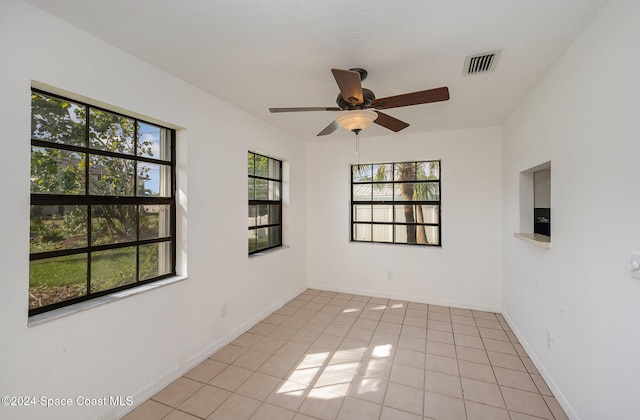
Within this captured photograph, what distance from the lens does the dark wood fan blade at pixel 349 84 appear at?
5.39 ft

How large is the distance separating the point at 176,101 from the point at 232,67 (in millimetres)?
605

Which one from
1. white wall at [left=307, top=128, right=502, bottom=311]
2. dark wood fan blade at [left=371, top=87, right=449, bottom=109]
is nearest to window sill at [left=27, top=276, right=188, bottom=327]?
dark wood fan blade at [left=371, top=87, right=449, bottom=109]

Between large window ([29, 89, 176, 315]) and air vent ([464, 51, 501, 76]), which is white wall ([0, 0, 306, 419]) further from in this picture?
air vent ([464, 51, 501, 76])

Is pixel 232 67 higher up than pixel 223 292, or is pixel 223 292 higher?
pixel 232 67

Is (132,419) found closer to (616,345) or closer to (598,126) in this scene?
(616,345)

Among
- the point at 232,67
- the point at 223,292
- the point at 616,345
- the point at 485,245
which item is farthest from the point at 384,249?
the point at 232,67

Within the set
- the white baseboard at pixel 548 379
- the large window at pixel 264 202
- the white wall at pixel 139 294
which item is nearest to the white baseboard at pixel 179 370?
the white wall at pixel 139 294

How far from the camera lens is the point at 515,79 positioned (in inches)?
91.7

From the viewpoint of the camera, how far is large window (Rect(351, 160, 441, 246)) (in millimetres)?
4137

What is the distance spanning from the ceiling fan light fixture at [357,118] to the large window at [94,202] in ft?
5.07

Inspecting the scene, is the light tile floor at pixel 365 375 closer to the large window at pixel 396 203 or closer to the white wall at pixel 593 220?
the white wall at pixel 593 220

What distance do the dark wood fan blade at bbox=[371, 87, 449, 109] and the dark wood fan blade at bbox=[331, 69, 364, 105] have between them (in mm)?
183

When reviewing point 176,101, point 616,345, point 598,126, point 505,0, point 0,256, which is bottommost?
point 616,345

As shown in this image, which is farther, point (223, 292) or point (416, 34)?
point (223, 292)
